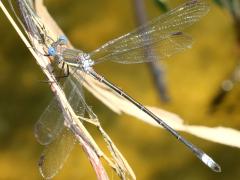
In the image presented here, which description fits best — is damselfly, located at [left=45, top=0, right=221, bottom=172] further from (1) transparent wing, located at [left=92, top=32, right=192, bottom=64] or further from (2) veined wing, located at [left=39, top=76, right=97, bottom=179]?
(2) veined wing, located at [left=39, top=76, right=97, bottom=179]

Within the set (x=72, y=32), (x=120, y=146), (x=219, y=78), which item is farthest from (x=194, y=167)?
(x=72, y=32)

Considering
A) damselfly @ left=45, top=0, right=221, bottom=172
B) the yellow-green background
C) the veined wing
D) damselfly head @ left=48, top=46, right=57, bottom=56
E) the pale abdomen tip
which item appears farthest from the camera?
→ the yellow-green background

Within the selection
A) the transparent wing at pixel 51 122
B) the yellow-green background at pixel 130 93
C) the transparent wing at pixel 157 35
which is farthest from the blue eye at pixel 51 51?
the yellow-green background at pixel 130 93

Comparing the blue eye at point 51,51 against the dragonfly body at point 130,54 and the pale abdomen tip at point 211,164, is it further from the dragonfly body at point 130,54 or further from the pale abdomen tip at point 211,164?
the pale abdomen tip at point 211,164

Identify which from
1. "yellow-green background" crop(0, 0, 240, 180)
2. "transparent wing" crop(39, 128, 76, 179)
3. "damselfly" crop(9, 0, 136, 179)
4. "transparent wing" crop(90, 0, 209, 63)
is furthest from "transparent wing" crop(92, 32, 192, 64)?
"yellow-green background" crop(0, 0, 240, 180)

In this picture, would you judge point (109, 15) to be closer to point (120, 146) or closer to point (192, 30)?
point (192, 30)

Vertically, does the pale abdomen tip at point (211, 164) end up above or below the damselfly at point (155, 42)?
below
